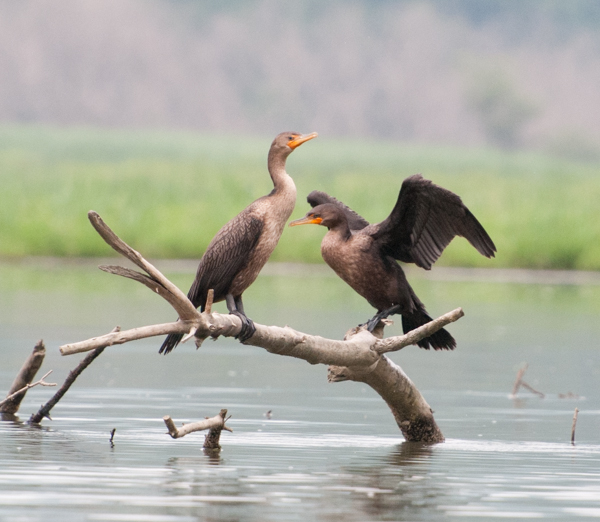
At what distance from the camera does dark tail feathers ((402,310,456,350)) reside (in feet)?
26.2

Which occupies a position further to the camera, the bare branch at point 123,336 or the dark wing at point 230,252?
the dark wing at point 230,252

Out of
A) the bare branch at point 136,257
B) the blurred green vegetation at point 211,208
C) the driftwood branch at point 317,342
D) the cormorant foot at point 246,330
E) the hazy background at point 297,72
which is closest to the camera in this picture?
the bare branch at point 136,257

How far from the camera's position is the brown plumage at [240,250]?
730cm

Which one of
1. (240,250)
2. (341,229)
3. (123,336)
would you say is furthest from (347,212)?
(123,336)

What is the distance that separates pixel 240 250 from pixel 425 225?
1.23 m

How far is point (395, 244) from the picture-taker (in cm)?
812

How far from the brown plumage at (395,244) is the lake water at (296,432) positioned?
83 cm

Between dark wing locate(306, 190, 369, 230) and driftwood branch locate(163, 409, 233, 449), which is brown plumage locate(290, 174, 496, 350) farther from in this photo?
driftwood branch locate(163, 409, 233, 449)

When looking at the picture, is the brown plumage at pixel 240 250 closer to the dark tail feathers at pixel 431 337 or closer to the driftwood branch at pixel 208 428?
the driftwood branch at pixel 208 428

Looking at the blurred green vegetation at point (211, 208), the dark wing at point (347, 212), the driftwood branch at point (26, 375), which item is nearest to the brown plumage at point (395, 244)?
the dark wing at point (347, 212)

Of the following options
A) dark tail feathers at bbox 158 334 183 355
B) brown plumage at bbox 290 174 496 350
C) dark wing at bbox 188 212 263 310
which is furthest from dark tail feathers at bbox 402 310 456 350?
dark tail feathers at bbox 158 334 183 355

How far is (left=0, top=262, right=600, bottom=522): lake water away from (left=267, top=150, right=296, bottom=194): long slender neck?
1.39m

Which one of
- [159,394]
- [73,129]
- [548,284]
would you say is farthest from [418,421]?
[73,129]

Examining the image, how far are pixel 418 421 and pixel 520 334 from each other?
6.92 meters
